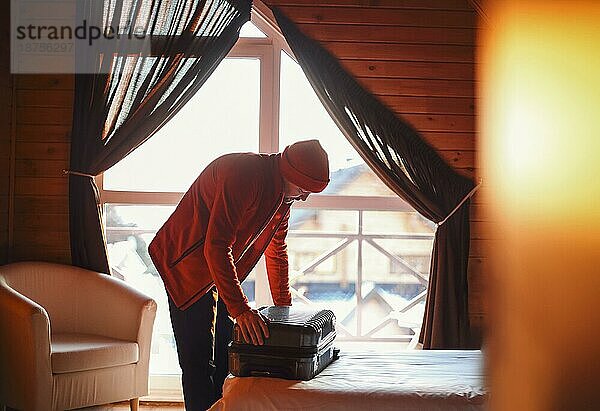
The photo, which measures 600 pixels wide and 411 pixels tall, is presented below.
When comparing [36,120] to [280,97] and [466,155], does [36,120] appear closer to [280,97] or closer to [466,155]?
[280,97]

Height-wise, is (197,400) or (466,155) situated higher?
(466,155)

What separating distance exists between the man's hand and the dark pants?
564 millimetres

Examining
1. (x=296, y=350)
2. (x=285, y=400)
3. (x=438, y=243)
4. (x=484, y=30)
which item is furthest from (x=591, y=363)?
(x=438, y=243)

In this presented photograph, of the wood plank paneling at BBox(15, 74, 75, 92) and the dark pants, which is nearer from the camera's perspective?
the dark pants

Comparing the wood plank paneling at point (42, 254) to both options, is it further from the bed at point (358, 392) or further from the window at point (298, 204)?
the bed at point (358, 392)

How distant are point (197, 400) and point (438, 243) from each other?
6.11 feet

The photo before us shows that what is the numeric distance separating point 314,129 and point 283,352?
235 centimetres

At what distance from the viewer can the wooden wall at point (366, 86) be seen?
14.6 feet

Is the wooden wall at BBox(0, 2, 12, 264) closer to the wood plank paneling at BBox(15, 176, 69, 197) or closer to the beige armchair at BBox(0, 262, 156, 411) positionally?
the wood plank paneling at BBox(15, 176, 69, 197)

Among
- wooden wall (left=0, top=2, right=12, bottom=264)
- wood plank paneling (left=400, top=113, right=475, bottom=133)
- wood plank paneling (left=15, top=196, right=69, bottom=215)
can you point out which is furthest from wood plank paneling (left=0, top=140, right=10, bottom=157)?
wood plank paneling (left=400, top=113, right=475, bottom=133)

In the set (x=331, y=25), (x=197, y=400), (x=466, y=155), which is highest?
(x=331, y=25)

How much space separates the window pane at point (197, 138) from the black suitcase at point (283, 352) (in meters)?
2.18

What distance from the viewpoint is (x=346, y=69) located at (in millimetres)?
4461

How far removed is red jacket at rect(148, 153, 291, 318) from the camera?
2.79m
